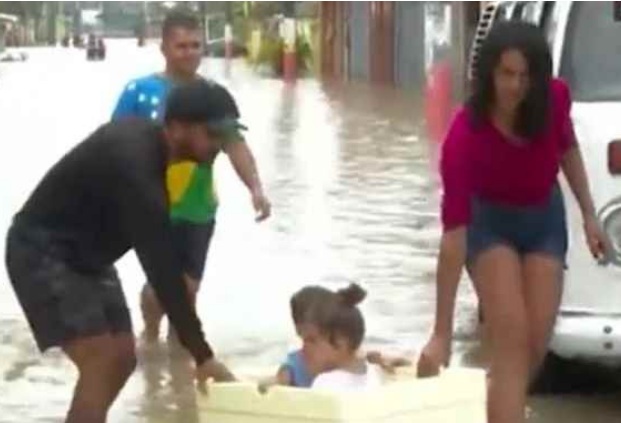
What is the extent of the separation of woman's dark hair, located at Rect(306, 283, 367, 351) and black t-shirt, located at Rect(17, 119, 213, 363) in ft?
1.14

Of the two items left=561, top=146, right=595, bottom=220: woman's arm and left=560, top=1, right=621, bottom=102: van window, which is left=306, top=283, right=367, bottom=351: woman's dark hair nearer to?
left=561, top=146, right=595, bottom=220: woman's arm

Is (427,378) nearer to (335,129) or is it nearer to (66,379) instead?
(66,379)

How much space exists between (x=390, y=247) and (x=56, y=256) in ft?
26.8

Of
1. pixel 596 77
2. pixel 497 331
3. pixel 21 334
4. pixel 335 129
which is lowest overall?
pixel 335 129

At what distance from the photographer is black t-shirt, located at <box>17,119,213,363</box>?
5980 mm

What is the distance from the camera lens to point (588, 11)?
9.16 metres

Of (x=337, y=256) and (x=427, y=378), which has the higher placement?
(x=427, y=378)

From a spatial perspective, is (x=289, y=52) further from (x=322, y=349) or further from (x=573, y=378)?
(x=322, y=349)

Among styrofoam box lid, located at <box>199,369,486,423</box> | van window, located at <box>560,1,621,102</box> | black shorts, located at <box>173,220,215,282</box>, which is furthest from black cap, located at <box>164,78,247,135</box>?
black shorts, located at <box>173,220,215,282</box>

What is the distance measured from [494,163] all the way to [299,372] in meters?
1.31

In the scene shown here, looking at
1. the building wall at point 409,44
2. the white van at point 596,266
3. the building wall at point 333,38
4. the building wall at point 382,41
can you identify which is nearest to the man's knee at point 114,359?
the white van at point 596,266

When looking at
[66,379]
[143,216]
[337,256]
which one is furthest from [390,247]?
[143,216]

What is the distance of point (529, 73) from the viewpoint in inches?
266

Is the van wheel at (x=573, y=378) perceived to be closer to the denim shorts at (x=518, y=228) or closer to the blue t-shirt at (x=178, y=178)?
the blue t-shirt at (x=178, y=178)
